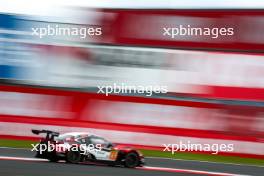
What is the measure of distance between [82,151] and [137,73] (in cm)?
526

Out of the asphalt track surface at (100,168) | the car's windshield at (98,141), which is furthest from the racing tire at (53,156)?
the car's windshield at (98,141)

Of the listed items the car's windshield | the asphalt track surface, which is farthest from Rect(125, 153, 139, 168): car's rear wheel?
the car's windshield

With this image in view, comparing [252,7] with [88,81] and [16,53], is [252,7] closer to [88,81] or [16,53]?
[88,81]

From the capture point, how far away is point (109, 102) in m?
14.9

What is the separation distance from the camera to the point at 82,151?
34.3 ft

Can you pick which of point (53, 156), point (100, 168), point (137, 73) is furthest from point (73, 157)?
point (137, 73)

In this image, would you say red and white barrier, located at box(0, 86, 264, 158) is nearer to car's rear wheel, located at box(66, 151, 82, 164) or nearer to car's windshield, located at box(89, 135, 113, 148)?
car's windshield, located at box(89, 135, 113, 148)

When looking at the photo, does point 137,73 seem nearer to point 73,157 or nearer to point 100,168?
point 73,157

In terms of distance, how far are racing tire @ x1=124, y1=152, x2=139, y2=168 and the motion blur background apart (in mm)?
2925

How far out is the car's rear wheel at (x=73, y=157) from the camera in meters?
10.3

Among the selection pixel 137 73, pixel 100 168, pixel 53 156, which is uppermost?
pixel 137 73

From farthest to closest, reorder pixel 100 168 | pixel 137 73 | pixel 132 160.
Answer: pixel 137 73 → pixel 132 160 → pixel 100 168

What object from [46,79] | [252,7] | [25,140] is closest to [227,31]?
[252,7]

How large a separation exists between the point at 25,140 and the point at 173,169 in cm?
464
